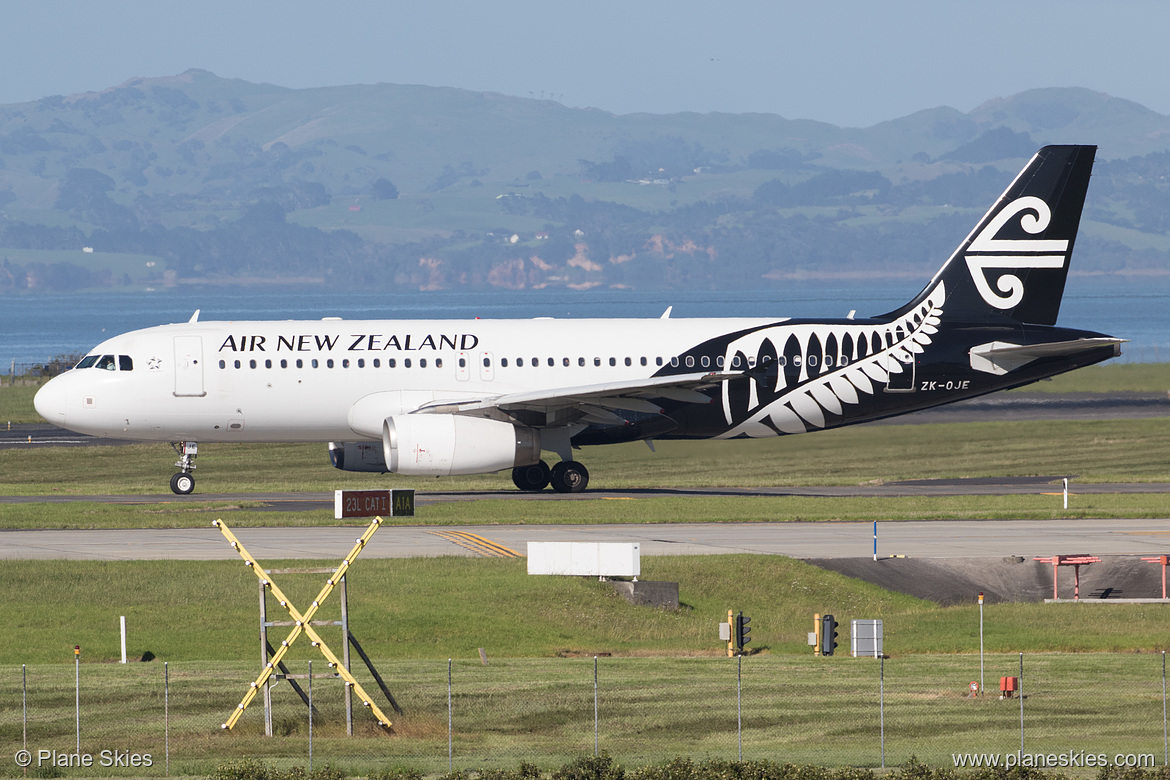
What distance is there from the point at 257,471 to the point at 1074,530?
3397 cm

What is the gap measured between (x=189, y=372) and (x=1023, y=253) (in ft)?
86.6

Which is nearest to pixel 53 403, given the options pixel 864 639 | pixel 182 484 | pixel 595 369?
pixel 182 484

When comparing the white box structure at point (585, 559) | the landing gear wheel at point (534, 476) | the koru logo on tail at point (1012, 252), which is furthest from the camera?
the landing gear wheel at point (534, 476)

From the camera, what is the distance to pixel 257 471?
6288 centimetres

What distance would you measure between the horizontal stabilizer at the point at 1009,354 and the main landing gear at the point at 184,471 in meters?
24.9

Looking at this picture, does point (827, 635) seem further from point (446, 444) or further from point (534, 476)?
point (534, 476)

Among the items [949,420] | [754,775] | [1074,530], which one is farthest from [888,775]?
[949,420]

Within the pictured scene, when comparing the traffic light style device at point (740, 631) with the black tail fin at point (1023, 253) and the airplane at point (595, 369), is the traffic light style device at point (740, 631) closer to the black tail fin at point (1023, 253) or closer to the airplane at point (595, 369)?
the airplane at point (595, 369)

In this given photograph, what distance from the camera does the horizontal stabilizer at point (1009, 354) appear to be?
47750mm

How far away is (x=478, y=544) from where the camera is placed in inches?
1560

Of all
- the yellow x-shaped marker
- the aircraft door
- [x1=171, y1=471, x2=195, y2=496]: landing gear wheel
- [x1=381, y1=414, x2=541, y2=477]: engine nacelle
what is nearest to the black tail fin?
[x1=381, y1=414, x2=541, y2=477]: engine nacelle

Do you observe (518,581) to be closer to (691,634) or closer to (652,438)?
(691,634)

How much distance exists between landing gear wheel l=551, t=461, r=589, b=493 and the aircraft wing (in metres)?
2.70

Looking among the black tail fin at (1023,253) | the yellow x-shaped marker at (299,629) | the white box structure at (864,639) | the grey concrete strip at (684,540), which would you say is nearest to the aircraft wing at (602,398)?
the grey concrete strip at (684,540)
